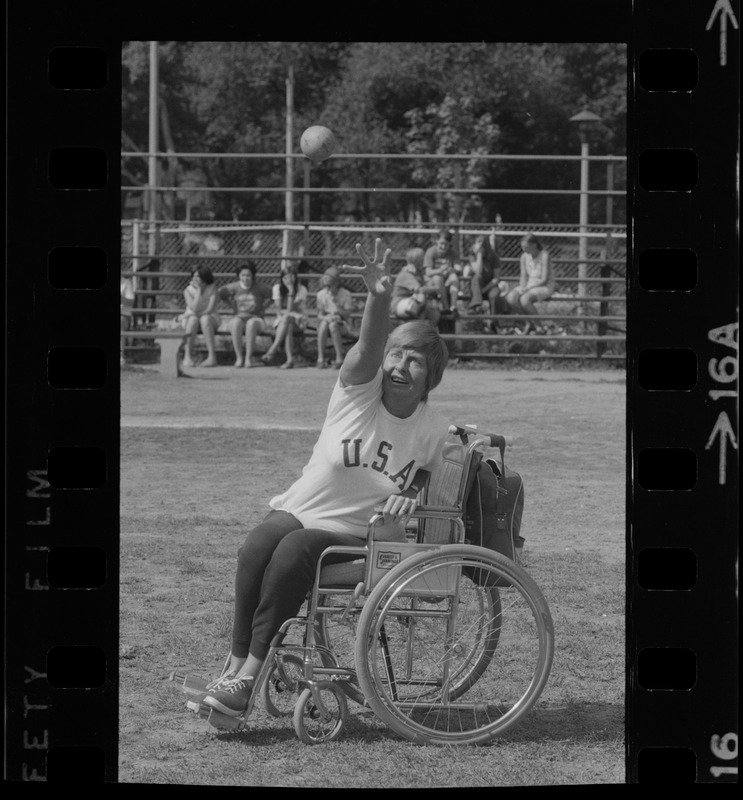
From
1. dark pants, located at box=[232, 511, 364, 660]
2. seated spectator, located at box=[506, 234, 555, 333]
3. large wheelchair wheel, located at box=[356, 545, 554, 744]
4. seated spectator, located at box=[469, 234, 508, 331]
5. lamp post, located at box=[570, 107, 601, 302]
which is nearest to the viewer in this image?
large wheelchair wheel, located at box=[356, 545, 554, 744]

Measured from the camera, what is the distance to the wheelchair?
4363 mm

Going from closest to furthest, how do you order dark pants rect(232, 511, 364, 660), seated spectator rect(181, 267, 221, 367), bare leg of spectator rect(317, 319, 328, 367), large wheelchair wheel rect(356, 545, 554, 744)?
large wheelchair wheel rect(356, 545, 554, 744) → dark pants rect(232, 511, 364, 660) → bare leg of spectator rect(317, 319, 328, 367) → seated spectator rect(181, 267, 221, 367)

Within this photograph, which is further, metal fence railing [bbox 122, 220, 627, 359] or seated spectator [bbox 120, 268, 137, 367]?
seated spectator [bbox 120, 268, 137, 367]

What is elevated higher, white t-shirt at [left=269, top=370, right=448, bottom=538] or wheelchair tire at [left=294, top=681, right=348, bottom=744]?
white t-shirt at [left=269, top=370, right=448, bottom=538]

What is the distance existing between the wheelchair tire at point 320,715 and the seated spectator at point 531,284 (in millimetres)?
14925

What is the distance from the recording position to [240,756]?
441cm

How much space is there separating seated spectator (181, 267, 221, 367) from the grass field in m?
2.90

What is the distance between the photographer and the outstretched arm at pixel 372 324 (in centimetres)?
438
